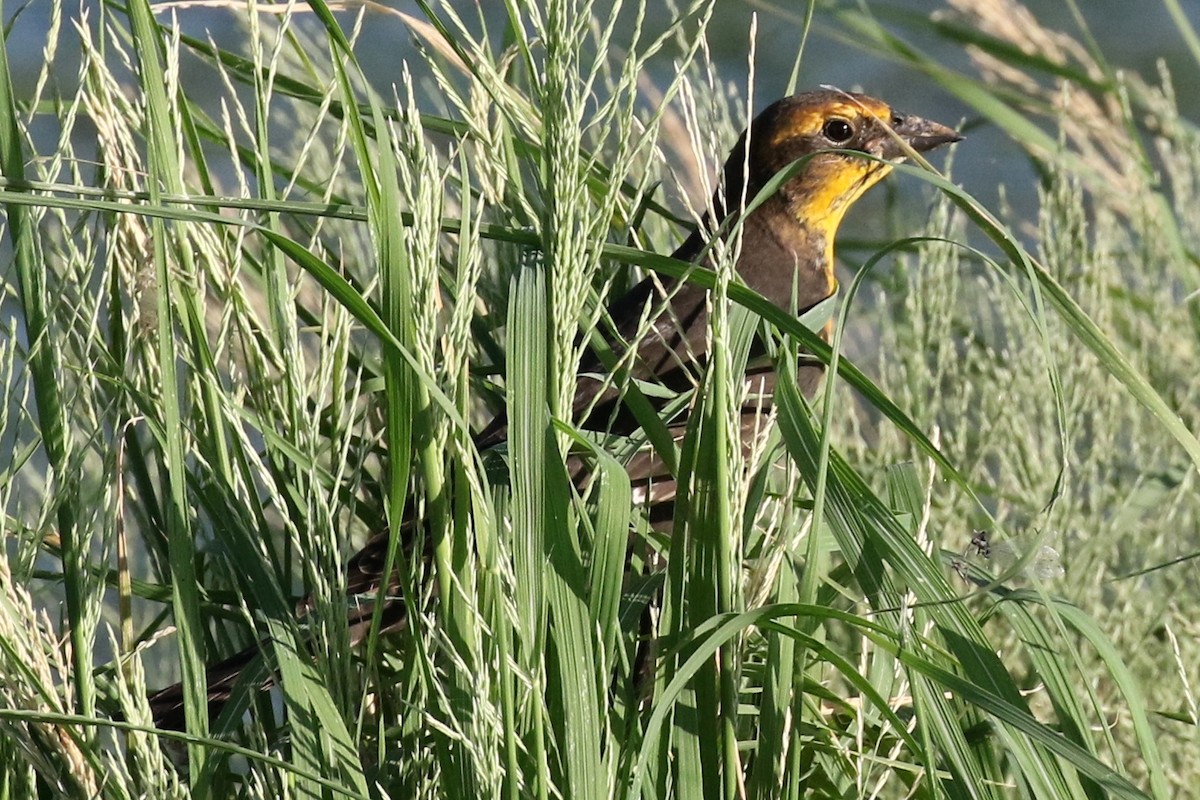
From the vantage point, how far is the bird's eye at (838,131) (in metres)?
2.99

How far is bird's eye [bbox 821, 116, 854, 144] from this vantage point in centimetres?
299

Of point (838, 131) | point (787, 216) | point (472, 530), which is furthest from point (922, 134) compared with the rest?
point (472, 530)

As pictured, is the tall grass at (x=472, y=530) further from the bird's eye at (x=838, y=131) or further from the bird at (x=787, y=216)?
the bird's eye at (x=838, y=131)

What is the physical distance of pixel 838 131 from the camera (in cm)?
302

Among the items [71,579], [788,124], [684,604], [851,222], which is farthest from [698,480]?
[851,222]

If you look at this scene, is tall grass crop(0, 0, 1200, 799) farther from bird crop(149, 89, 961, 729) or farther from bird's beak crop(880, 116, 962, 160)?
bird's beak crop(880, 116, 962, 160)

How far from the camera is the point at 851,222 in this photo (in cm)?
530

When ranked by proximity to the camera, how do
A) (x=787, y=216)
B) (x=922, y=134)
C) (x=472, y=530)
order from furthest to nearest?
1. (x=787, y=216)
2. (x=922, y=134)
3. (x=472, y=530)

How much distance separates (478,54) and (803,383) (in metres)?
1.41

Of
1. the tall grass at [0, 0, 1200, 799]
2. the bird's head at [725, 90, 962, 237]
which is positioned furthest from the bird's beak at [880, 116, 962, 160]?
the tall grass at [0, 0, 1200, 799]

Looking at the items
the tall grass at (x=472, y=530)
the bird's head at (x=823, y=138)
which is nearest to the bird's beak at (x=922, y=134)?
the bird's head at (x=823, y=138)

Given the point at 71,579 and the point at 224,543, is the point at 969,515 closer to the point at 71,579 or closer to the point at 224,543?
the point at 224,543

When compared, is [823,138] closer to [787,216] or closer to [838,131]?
[838,131]

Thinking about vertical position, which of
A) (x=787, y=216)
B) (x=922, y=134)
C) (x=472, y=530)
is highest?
(x=922, y=134)
